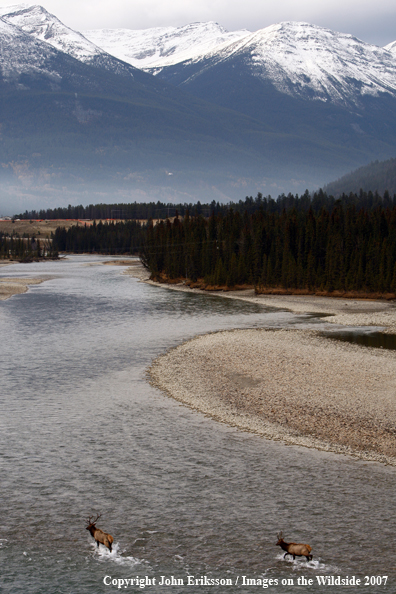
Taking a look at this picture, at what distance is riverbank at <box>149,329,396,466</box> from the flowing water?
165 centimetres

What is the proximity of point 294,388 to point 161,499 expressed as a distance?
1727 cm

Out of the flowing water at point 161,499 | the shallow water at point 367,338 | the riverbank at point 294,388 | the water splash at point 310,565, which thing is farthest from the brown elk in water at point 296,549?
the shallow water at point 367,338

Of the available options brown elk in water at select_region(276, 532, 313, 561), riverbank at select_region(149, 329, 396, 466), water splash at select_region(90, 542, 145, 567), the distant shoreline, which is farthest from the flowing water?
the distant shoreline

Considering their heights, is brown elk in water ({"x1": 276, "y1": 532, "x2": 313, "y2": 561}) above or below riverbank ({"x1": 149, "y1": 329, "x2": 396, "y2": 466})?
below

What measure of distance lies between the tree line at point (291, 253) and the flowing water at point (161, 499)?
74.6 m

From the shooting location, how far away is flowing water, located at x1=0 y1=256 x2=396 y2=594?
16859 mm

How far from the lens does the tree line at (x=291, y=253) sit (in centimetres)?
10469

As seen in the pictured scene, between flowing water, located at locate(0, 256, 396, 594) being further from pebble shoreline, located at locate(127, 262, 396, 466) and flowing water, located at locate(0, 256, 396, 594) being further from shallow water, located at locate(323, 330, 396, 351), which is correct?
shallow water, located at locate(323, 330, 396, 351)

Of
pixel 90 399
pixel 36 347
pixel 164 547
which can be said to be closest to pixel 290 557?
pixel 164 547

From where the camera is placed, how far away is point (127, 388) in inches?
1451

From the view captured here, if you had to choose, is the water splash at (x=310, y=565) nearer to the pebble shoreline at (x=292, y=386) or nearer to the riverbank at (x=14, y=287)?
Result: the pebble shoreline at (x=292, y=386)

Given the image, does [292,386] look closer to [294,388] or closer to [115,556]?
[294,388]

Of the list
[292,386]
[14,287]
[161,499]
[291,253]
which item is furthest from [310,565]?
[291,253]

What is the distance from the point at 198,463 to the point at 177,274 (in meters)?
114
